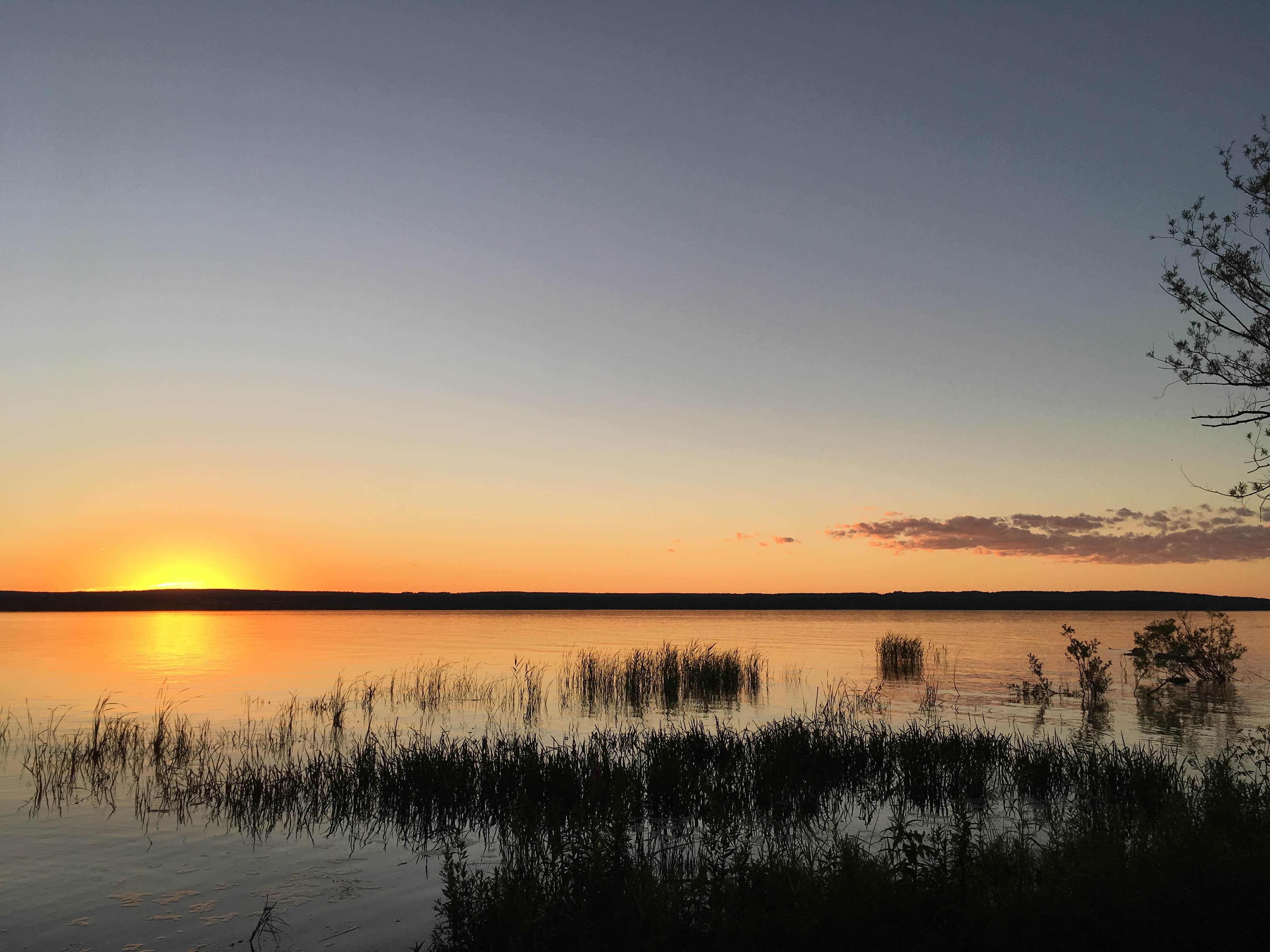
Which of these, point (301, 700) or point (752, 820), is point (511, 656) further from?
point (752, 820)

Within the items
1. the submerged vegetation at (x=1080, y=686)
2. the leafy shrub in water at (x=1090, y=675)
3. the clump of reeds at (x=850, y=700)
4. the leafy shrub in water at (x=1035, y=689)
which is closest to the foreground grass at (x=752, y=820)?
the clump of reeds at (x=850, y=700)

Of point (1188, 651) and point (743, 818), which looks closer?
point (743, 818)

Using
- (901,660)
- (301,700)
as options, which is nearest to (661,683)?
(301,700)

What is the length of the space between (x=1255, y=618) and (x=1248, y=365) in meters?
164

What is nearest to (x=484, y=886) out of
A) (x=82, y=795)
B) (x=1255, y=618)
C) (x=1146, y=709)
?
(x=82, y=795)

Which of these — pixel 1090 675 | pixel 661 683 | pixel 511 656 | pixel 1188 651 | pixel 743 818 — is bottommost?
pixel 511 656

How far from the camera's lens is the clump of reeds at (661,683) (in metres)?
27.9

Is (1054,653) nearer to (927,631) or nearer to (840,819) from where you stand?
(927,631)

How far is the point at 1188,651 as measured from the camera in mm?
33750

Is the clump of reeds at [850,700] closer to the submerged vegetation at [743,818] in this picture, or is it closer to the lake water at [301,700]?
the lake water at [301,700]

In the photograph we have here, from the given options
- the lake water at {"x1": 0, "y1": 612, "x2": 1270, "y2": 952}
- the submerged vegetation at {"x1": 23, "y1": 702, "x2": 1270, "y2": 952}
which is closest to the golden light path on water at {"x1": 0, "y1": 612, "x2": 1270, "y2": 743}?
the lake water at {"x1": 0, "y1": 612, "x2": 1270, "y2": 952}

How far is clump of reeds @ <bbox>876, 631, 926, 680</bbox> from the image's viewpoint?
37375 millimetres

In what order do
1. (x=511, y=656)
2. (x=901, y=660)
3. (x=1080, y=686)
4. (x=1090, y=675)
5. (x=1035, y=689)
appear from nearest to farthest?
(x=1035, y=689), (x=1090, y=675), (x=1080, y=686), (x=901, y=660), (x=511, y=656)

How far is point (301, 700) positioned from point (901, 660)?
94.5 feet
